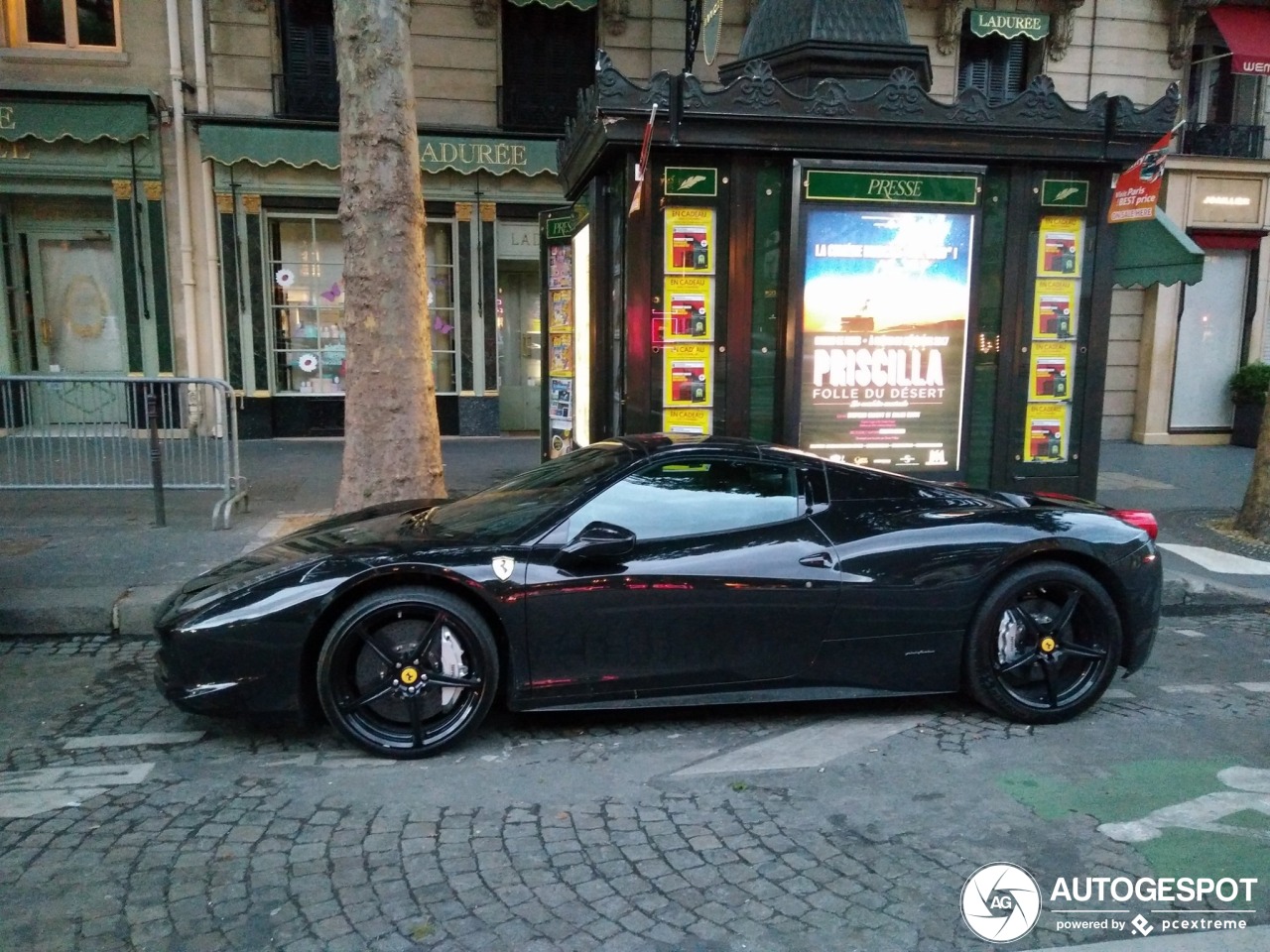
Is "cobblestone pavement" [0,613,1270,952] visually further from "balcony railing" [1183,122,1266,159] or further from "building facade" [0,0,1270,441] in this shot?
"balcony railing" [1183,122,1266,159]

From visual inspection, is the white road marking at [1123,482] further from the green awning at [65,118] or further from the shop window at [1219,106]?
the green awning at [65,118]

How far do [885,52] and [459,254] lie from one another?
25.0ft

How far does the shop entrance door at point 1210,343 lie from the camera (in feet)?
50.3

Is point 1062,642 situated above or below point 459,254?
below

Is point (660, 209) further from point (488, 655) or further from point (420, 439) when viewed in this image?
point (488, 655)

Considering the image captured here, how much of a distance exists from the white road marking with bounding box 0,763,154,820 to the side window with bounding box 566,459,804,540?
2.06m

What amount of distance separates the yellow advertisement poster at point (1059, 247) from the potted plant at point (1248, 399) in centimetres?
861

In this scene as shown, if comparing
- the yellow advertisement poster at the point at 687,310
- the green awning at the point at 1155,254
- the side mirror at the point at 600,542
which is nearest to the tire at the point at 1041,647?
the side mirror at the point at 600,542

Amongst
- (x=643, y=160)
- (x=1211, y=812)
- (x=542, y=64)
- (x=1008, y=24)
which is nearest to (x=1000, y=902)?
(x=1211, y=812)

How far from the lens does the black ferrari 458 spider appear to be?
13.5 ft

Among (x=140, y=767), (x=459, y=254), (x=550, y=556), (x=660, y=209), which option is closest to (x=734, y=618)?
(x=550, y=556)

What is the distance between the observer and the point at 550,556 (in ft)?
13.8

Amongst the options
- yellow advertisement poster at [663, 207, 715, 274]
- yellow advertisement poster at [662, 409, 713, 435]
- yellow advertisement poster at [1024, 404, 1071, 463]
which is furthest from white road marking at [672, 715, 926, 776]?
yellow advertisement poster at [1024, 404, 1071, 463]

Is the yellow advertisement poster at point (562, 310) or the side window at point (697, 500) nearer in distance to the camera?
the side window at point (697, 500)
